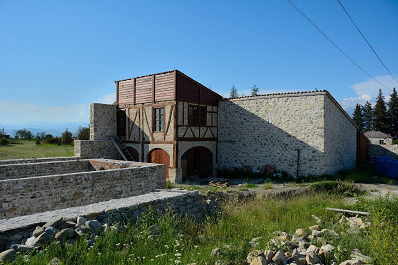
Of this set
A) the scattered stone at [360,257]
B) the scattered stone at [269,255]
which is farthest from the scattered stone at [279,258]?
the scattered stone at [360,257]

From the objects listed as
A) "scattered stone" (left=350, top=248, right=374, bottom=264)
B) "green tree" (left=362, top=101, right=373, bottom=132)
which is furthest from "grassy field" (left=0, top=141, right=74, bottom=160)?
"green tree" (left=362, top=101, right=373, bottom=132)

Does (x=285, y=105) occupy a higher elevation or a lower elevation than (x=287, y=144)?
higher

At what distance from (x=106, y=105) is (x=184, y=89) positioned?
5.83m

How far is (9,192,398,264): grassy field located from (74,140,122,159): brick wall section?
37.6ft

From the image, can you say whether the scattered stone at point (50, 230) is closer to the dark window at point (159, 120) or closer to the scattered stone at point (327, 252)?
the scattered stone at point (327, 252)

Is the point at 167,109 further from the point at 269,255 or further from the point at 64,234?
the point at 269,255

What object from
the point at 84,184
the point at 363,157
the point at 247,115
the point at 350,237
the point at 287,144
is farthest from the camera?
the point at 363,157

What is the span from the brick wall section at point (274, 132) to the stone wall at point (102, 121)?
7180 millimetres

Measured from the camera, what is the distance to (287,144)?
48.6ft

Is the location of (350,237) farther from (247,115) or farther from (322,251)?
(247,115)

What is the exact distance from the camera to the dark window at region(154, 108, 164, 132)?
51.7 ft

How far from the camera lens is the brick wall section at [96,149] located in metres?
15.7

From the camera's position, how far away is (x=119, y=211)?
201 inches

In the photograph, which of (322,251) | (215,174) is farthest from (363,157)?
(322,251)
